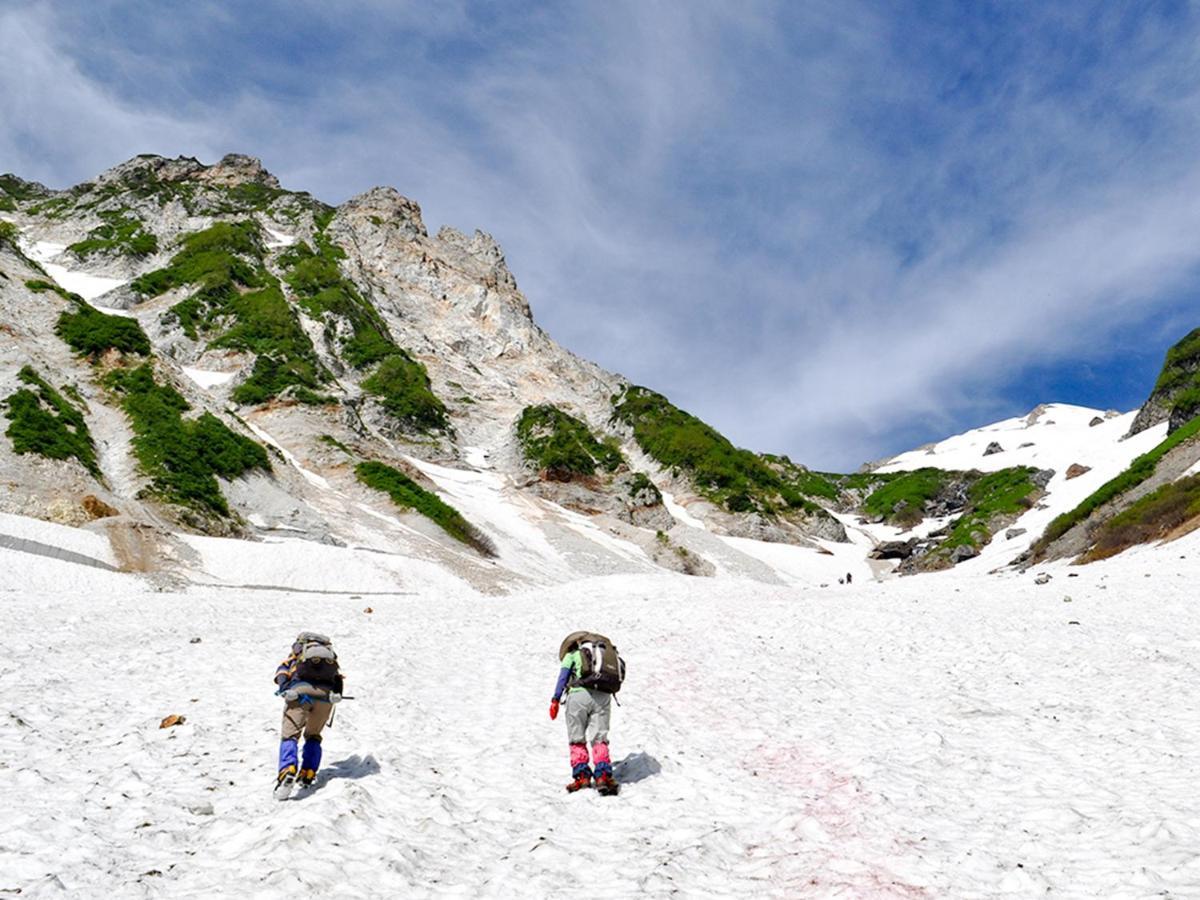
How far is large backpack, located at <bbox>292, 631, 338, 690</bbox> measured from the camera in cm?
959

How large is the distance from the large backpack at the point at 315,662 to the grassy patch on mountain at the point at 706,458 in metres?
104

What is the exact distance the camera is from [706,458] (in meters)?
124

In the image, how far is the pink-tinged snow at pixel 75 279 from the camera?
385 ft

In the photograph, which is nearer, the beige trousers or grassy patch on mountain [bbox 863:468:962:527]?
the beige trousers

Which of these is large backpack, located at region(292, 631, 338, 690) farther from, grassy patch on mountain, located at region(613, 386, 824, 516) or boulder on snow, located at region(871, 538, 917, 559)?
grassy patch on mountain, located at region(613, 386, 824, 516)

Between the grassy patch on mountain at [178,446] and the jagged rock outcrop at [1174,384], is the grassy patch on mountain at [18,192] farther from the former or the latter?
the jagged rock outcrop at [1174,384]

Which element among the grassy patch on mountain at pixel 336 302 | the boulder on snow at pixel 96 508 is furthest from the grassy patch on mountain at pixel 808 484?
the boulder on snow at pixel 96 508

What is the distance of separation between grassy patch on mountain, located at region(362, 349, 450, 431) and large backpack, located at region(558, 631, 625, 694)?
340 ft

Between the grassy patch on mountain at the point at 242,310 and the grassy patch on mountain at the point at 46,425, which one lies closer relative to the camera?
the grassy patch on mountain at the point at 46,425

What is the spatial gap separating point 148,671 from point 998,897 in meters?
15.7

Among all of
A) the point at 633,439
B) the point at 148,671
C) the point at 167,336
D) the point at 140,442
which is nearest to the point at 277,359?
the point at 167,336

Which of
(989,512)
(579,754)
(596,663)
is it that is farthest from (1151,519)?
(989,512)


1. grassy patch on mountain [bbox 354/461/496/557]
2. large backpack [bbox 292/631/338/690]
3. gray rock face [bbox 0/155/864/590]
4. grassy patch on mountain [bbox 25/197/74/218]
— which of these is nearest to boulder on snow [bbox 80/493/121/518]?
gray rock face [bbox 0/155/864/590]

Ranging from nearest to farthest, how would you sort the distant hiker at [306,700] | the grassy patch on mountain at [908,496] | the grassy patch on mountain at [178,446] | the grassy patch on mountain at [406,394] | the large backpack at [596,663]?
the distant hiker at [306,700] < the large backpack at [596,663] < the grassy patch on mountain at [178,446] < the grassy patch on mountain at [406,394] < the grassy patch on mountain at [908,496]
